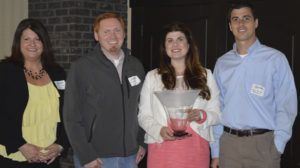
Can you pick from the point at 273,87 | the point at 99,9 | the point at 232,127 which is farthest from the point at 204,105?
the point at 99,9

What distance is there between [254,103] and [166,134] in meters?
0.70

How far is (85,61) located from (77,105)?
1.04ft

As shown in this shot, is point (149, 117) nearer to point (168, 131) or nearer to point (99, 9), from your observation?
point (168, 131)

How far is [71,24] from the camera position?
174 inches

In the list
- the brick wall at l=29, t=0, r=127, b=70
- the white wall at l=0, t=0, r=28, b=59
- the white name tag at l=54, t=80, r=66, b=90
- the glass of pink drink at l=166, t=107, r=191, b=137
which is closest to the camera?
the glass of pink drink at l=166, t=107, r=191, b=137

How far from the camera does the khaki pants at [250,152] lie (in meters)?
2.74

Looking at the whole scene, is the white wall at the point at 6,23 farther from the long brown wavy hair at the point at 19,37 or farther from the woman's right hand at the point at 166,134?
the woman's right hand at the point at 166,134

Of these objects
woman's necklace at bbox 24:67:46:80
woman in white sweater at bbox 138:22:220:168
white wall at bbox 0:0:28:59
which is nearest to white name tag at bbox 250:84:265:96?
woman in white sweater at bbox 138:22:220:168

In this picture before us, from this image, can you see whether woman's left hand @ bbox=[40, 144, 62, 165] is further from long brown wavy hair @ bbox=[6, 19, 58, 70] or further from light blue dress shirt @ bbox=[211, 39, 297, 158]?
light blue dress shirt @ bbox=[211, 39, 297, 158]

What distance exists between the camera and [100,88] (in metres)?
2.69

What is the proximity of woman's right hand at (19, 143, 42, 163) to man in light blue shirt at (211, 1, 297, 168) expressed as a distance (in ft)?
Result: 4.46

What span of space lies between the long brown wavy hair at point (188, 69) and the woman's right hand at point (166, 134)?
1.00 ft

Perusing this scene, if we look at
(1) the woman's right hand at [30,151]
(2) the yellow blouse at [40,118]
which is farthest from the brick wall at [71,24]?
(1) the woman's right hand at [30,151]

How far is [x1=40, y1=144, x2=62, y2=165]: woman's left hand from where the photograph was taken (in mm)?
2791
